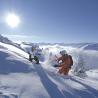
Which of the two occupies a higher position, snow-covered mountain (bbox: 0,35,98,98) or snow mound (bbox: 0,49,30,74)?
snow mound (bbox: 0,49,30,74)

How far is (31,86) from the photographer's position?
11.7m

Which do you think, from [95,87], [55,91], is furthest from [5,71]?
[95,87]

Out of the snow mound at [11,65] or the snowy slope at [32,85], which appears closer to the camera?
the snowy slope at [32,85]

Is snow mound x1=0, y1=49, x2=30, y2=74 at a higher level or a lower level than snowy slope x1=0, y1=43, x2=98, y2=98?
higher

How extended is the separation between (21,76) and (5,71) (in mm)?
970

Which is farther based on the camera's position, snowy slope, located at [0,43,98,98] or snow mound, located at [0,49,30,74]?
snow mound, located at [0,49,30,74]

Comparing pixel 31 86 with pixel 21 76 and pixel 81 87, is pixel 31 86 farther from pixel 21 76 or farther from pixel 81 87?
pixel 81 87

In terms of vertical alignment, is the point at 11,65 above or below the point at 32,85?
above

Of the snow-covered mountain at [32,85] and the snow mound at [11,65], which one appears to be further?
the snow mound at [11,65]

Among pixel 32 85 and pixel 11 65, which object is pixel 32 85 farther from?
pixel 11 65

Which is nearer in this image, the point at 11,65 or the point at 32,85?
the point at 32,85

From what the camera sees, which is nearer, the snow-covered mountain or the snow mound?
the snow-covered mountain

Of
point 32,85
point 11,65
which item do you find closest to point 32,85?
point 32,85

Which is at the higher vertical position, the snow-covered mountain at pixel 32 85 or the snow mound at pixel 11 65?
the snow mound at pixel 11 65
